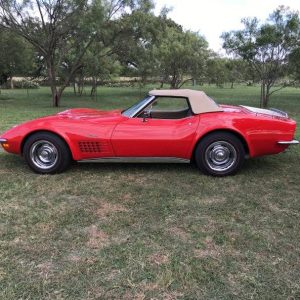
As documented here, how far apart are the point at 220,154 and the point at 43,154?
2438mm

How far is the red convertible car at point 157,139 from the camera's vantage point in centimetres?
508

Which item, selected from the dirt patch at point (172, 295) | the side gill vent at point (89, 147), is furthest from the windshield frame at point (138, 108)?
the dirt patch at point (172, 295)

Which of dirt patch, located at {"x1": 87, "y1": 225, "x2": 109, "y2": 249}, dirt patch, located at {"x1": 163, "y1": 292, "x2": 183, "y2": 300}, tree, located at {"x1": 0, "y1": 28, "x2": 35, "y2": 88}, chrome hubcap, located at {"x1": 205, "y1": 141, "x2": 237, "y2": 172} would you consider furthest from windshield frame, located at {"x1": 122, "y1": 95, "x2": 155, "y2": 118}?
tree, located at {"x1": 0, "y1": 28, "x2": 35, "y2": 88}

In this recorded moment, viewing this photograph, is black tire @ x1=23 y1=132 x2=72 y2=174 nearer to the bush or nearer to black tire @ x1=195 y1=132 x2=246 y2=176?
black tire @ x1=195 y1=132 x2=246 y2=176

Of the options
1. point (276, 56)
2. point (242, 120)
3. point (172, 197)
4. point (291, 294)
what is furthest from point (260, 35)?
point (291, 294)

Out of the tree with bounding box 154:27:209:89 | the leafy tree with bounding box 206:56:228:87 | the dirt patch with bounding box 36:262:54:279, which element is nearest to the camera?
the dirt patch with bounding box 36:262:54:279

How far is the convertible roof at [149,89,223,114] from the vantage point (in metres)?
5.29

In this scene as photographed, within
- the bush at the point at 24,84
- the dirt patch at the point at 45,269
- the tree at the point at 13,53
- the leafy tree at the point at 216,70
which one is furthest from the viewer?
the bush at the point at 24,84

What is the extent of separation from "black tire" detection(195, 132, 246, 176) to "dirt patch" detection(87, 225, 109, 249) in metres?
2.09

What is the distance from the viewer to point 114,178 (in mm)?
5109

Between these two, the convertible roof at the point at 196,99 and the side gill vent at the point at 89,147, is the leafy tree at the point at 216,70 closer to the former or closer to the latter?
the convertible roof at the point at 196,99

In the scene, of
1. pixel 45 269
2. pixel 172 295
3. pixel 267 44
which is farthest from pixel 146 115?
pixel 267 44

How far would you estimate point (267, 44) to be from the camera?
53.8ft

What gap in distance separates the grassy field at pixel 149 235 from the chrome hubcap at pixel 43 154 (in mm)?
208
